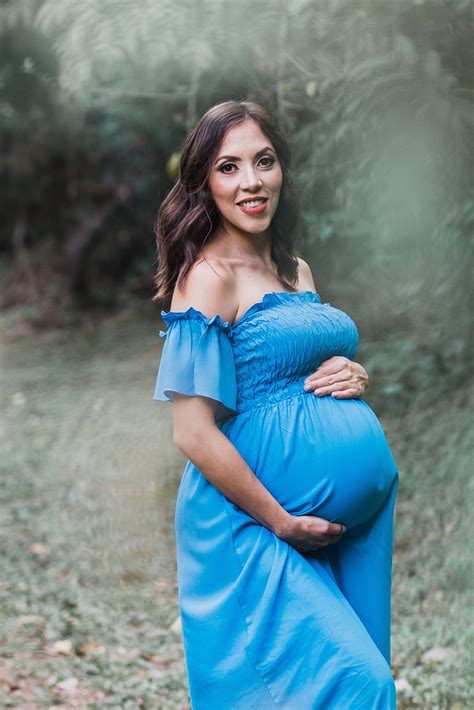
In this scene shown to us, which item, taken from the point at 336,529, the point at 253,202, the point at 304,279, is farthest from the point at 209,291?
the point at 336,529

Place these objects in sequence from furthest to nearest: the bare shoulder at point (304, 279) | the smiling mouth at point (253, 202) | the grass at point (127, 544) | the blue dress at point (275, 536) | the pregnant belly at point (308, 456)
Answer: the grass at point (127, 544) < the bare shoulder at point (304, 279) < the smiling mouth at point (253, 202) < the pregnant belly at point (308, 456) < the blue dress at point (275, 536)

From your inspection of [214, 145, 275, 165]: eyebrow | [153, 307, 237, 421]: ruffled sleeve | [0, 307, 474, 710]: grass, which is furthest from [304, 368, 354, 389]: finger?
[0, 307, 474, 710]: grass

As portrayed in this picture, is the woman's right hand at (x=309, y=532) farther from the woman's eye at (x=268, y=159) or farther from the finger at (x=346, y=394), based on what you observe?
the woman's eye at (x=268, y=159)

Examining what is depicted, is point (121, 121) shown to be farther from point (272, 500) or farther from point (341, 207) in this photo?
point (272, 500)

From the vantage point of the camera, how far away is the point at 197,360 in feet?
6.51

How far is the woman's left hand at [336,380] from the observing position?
6.95 ft

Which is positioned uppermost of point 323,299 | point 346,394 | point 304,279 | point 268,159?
point 268,159

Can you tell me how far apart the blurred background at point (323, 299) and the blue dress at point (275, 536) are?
1.43 m

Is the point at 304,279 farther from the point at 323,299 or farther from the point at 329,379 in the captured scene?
the point at 323,299

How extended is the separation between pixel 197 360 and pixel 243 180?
17.2 inches

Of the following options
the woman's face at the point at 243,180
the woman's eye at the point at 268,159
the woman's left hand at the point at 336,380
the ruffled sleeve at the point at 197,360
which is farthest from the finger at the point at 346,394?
the woman's eye at the point at 268,159

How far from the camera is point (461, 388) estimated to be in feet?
16.2

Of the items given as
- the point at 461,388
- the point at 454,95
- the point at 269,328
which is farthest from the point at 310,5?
the point at 269,328

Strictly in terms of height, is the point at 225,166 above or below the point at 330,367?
above
